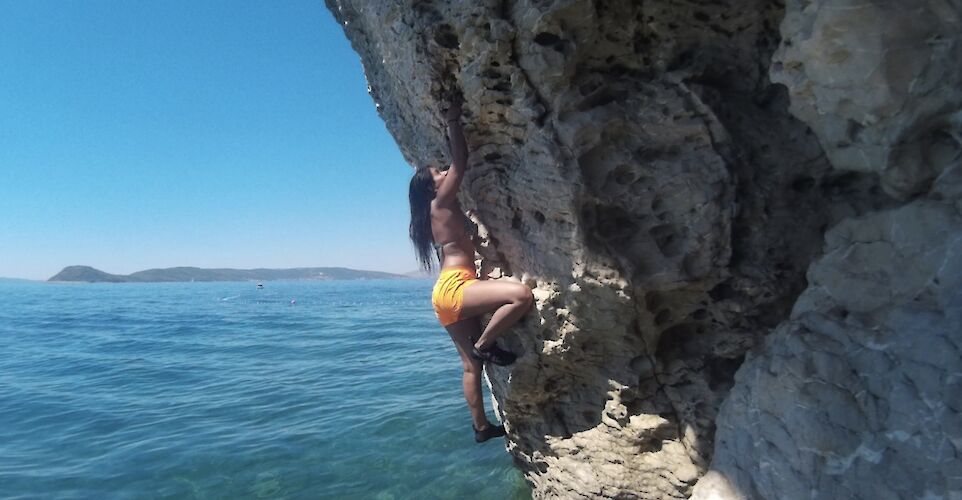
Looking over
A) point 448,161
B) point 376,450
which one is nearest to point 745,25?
point 448,161

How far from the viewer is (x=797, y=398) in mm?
3160

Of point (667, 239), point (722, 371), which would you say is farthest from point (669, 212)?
point (722, 371)

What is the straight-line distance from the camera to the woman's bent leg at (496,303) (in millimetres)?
4496

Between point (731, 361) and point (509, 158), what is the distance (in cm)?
248

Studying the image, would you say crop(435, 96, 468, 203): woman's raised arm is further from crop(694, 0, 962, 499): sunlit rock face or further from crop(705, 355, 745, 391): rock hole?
crop(705, 355, 745, 391): rock hole

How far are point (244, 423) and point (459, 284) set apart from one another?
7507 millimetres

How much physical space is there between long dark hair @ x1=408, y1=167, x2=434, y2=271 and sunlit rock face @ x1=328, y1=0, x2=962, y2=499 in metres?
0.34

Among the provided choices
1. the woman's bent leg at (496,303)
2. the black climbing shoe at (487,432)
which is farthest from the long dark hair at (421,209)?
the black climbing shoe at (487,432)

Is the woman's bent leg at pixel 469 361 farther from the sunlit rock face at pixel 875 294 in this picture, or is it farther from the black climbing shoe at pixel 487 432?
the sunlit rock face at pixel 875 294

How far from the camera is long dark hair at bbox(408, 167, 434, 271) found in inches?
199

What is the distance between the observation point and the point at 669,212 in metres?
4.29

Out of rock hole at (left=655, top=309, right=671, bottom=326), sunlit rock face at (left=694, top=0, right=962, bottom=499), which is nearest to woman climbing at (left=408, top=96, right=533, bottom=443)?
rock hole at (left=655, top=309, right=671, bottom=326)

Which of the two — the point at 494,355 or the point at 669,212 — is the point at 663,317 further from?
the point at 494,355

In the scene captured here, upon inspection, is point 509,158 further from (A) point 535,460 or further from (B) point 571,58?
(A) point 535,460
